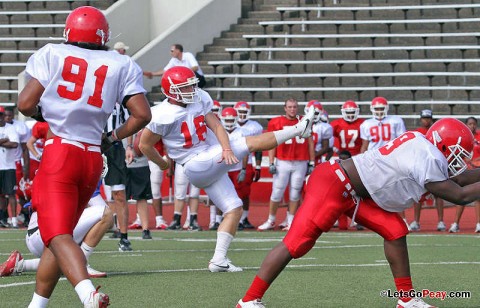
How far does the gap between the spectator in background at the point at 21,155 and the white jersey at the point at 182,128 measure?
6755mm

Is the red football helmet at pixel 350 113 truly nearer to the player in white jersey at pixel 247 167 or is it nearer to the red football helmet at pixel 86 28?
the player in white jersey at pixel 247 167

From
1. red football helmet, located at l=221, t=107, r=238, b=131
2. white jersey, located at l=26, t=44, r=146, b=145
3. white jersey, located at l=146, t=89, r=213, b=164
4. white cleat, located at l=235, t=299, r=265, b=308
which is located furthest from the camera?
red football helmet, located at l=221, t=107, r=238, b=131

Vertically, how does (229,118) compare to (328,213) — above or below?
below

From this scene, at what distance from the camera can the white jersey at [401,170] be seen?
222 inches

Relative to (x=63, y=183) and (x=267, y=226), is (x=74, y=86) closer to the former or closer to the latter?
(x=63, y=183)

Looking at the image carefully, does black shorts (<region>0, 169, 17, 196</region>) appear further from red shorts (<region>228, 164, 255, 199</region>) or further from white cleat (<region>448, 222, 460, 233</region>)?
white cleat (<region>448, 222, 460, 233</region>)

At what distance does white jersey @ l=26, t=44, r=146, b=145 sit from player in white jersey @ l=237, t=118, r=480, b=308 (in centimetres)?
129

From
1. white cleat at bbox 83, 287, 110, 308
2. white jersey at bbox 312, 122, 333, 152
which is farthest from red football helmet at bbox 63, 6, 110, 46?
white jersey at bbox 312, 122, 333, 152

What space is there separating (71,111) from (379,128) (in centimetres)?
979

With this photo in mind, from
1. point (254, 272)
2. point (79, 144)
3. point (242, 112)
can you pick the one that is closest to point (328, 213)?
point (79, 144)

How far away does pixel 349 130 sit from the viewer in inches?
598

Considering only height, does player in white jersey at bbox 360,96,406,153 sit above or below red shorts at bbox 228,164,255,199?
above

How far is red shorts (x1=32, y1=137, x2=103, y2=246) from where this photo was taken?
5.18m

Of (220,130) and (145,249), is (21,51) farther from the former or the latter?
(220,130)
